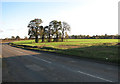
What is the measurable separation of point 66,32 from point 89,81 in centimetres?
5770

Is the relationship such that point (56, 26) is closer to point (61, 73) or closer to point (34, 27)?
point (34, 27)

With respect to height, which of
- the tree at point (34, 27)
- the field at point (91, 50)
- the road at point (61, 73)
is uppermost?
the tree at point (34, 27)

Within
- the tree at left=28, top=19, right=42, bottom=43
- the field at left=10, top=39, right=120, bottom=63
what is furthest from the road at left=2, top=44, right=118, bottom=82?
the tree at left=28, top=19, right=42, bottom=43

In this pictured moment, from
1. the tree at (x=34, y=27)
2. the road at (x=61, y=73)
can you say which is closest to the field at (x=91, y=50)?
the road at (x=61, y=73)

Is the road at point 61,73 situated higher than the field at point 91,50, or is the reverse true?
Answer: the field at point 91,50

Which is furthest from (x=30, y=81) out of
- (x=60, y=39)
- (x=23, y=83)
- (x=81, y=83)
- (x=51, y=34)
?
(x=60, y=39)

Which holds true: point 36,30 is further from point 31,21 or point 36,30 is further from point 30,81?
point 30,81

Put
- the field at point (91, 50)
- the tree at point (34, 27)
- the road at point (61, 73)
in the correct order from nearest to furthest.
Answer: the road at point (61, 73), the field at point (91, 50), the tree at point (34, 27)

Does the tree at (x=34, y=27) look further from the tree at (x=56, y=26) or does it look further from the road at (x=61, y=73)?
the road at (x=61, y=73)

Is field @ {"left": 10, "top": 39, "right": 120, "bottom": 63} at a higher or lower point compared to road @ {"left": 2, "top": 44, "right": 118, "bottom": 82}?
higher

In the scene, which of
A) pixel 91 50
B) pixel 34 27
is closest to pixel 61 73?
pixel 91 50

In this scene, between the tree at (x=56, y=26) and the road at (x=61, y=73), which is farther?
the tree at (x=56, y=26)

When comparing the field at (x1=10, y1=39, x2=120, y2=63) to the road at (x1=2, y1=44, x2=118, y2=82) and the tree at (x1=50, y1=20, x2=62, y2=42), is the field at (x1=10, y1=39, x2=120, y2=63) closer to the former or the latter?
the road at (x1=2, y1=44, x2=118, y2=82)

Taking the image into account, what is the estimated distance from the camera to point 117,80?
6434mm
